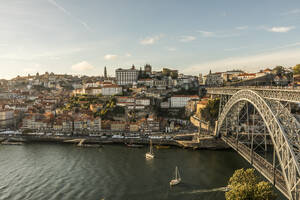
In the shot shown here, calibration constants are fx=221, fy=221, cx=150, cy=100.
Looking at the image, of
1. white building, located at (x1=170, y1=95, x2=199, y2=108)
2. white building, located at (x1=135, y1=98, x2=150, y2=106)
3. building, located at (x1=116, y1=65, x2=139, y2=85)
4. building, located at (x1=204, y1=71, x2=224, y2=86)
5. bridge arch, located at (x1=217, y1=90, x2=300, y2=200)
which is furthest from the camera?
building, located at (x1=116, y1=65, x2=139, y2=85)

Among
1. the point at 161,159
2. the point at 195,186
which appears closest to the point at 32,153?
the point at 161,159

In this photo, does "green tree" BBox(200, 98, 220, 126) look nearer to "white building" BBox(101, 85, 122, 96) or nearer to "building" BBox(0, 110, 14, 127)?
"white building" BBox(101, 85, 122, 96)

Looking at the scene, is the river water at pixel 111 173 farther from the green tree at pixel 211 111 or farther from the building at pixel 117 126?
the green tree at pixel 211 111

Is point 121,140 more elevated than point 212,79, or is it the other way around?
point 212,79

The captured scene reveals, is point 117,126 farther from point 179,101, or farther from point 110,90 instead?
point 110,90

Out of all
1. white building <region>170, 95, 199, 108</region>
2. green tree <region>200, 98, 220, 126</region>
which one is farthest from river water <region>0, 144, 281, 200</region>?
white building <region>170, 95, 199, 108</region>

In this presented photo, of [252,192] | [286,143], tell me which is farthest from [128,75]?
[286,143]
